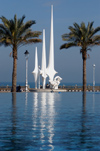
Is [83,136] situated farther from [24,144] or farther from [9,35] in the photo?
[9,35]

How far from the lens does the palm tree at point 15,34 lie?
4119 centimetres

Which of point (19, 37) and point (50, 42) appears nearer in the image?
point (19, 37)

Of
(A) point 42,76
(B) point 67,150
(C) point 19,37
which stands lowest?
(B) point 67,150

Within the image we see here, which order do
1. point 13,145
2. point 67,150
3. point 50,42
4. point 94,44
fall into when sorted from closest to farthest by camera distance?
point 67,150 → point 13,145 → point 94,44 → point 50,42

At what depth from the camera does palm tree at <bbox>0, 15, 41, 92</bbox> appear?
41188 millimetres

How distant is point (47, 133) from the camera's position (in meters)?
10.9

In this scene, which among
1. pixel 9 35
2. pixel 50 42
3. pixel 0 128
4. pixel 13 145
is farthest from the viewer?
pixel 50 42

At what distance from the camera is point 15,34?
136 feet

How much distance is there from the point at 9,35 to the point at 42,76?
14.6m

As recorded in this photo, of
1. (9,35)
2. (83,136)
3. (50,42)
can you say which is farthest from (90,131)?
(50,42)

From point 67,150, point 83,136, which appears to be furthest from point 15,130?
point 67,150

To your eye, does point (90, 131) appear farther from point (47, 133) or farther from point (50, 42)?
point (50, 42)

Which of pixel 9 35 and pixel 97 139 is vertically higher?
pixel 9 35

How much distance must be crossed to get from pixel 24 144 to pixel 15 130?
2.41 meters
